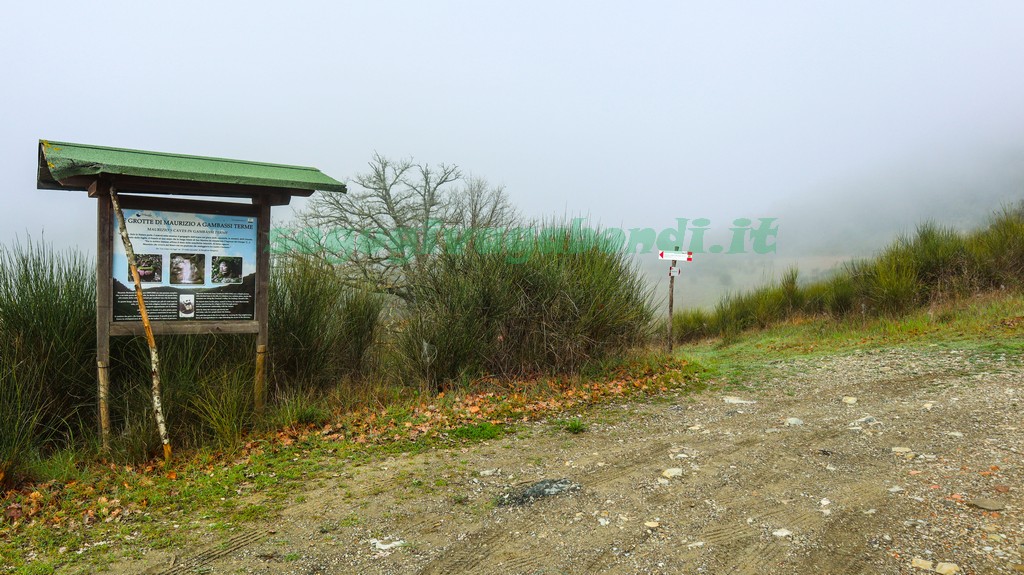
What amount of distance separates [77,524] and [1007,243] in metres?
18.7

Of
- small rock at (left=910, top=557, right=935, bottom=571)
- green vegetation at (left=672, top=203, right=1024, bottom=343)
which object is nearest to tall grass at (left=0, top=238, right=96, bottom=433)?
small rock at (left=910, top=557, right=935, bottom=571)

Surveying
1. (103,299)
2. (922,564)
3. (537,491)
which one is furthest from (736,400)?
(103,299)

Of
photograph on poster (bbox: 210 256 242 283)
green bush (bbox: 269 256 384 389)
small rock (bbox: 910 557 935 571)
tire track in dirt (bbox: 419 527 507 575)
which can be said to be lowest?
tire track in dirt (bbox: 419 527 507 575)

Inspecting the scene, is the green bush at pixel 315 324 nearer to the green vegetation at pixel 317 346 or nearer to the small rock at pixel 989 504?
the green vegetation at pixel 317 346

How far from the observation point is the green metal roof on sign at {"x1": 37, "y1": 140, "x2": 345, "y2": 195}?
5.16m

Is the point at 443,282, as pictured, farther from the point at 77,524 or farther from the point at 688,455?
the point at 77,524

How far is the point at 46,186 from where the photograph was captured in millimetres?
6238

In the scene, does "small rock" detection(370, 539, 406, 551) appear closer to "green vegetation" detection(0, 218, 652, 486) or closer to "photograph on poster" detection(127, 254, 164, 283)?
"green vegetation" detection(0, 218, 652, 486)

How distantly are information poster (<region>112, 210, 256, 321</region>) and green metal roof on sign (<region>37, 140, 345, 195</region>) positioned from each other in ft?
1.26

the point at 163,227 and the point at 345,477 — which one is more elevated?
the point at 163,227

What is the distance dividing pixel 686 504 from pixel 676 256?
31.5ft

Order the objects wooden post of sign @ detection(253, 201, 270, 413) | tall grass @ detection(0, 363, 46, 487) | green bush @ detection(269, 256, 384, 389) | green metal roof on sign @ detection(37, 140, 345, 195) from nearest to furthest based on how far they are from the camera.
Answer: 1. tall grass @ detection(0, 363, 46, 487)
2. green metal roof on sign @ detection(37, 140, 345, 195)
3. wooden post of sign @ detection(253, 201, 270, 413)
4. green bush @ detection(269, 256, 384, 389)

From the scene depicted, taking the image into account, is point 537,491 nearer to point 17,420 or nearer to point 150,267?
point 150,267

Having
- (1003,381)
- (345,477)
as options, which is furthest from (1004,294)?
(345,477)
